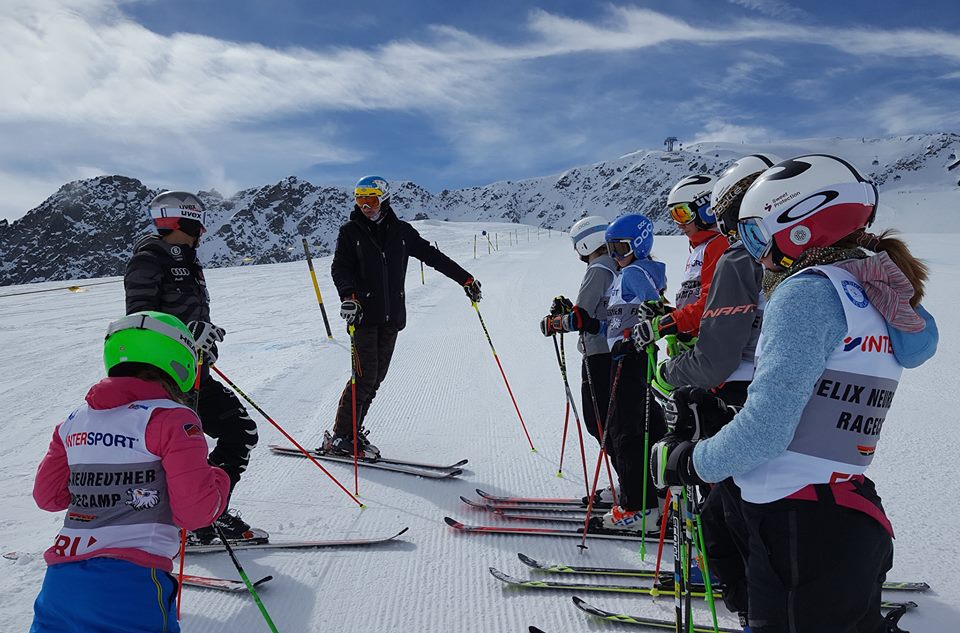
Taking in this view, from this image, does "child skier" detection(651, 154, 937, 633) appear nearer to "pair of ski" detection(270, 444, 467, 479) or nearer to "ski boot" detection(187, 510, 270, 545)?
"ski boot" detection(187, 510, 270, 545)

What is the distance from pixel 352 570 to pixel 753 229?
2890 millimetres

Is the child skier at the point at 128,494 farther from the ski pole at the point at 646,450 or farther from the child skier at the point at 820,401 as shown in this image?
the ski pole at the point at 646,450

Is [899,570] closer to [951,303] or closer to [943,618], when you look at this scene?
[943,618]

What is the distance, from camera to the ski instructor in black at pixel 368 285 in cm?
500

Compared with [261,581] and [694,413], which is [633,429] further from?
[261,581]

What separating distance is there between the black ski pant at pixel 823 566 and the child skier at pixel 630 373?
6.08 ft

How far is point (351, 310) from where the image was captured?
473 centimetres

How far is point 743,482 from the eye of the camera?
6.24 feet

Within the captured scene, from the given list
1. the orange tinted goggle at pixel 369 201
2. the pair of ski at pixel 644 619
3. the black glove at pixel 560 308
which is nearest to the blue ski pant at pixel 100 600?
the pair of ski at pixel 644 619

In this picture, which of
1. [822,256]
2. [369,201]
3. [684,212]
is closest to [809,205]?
[822,256]

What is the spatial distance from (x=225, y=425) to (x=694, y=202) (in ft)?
10.6

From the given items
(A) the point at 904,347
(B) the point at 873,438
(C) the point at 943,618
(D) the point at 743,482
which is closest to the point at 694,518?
(D) the point at 743,482

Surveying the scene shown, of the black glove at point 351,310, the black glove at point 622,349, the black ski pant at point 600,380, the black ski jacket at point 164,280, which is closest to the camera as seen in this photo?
the black ski jacket at point 164,280

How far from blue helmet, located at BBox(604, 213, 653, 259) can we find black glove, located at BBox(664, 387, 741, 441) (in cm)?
177
